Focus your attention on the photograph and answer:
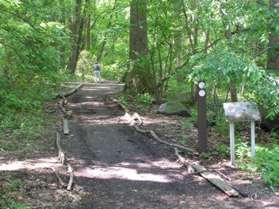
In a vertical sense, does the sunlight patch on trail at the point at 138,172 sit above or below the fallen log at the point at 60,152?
below

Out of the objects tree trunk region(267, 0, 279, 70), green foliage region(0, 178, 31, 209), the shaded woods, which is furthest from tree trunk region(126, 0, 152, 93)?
green foliage region(0, 178, 31, 209)

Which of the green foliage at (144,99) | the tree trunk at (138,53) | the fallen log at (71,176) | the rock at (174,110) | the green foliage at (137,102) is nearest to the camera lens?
the fallen log at (71,176)

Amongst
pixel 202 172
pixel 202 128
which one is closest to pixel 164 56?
pixel 202 128

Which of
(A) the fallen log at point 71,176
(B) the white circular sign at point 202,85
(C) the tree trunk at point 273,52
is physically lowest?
(A) the fallen log at point 71,176

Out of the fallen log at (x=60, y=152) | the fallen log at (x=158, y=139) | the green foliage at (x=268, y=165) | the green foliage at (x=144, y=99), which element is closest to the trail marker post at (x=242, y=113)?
the green foliage at (x=268, y=165)

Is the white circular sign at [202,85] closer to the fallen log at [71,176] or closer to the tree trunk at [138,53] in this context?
the fallen log at [71,176]

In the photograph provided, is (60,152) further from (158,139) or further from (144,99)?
(144,99)

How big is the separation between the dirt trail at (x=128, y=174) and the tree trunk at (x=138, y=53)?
4321 mm

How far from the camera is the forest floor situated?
694 cm

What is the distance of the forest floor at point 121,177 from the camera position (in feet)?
22.8

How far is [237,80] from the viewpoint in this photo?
7734mm

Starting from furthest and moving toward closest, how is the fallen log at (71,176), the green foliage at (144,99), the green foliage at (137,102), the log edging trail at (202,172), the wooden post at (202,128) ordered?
the green foliage at (144,99) < the green foliage at (137,102) < the wooden post at (202,128) < the fallen log at (71,176) < the log edging trail at (202,172)

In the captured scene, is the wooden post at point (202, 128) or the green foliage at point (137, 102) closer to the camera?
the wooden post at point (202, 128)

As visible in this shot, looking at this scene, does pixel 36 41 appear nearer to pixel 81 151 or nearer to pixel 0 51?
pixel 0 51
